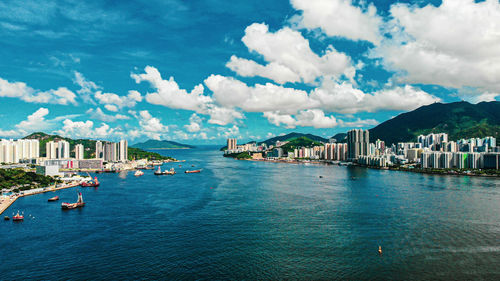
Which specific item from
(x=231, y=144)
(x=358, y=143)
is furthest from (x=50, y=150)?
(x=231, y=144)

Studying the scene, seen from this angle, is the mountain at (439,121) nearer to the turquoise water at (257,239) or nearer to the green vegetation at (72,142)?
the turquoise water at (257,239)

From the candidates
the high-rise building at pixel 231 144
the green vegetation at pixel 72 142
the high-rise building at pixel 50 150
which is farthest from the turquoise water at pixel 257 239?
the high-rise building at pixel 231 144

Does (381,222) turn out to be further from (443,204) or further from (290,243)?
(443,204)

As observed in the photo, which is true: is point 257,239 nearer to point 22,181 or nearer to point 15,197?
point 15,197

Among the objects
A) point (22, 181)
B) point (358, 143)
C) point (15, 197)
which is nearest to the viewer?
point (15, 197)

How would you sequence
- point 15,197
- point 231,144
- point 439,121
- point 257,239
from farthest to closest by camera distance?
point 231,144
point 439,121
point 15,197
point 257,239

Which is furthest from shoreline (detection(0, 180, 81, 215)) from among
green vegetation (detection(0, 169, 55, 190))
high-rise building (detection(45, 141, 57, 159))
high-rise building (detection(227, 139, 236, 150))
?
high-rise building (detection(227, 139, 236, 150))

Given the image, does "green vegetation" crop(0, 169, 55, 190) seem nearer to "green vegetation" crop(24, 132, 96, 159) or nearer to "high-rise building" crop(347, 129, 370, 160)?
"green vegetation" crop(24, 132, 96, 159)

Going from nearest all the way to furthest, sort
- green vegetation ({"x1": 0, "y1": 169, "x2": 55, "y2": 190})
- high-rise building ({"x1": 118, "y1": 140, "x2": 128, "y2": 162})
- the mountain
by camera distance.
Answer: green vegetation ({"x1": 0, "y1": 169, "x2": 55, "y2": 190}), high-rise building ({"x1": 118, "y1": 140, "x2": 128, "y2": 162}), the mountain
